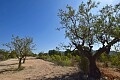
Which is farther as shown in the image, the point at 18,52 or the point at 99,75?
the point at 18,52

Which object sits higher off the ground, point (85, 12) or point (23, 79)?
point (85, 12)

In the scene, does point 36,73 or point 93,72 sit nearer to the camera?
point 93,72

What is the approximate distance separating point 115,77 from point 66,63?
1223 centimetres

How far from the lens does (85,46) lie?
19000 millimetres

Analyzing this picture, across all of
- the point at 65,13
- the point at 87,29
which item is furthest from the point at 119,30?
the point at 65,13

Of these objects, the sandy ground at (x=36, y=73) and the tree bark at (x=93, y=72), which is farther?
the sandy ground at (x=36, y=73)

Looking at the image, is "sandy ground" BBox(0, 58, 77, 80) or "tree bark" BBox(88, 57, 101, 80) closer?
"tree bark" BBox(88, 57, 101, 80)

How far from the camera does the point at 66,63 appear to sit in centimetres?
2967

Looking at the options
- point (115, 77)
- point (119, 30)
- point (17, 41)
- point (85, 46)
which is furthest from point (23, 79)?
point (17, 41)

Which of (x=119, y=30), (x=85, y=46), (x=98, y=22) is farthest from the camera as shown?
(x=85, y=46)

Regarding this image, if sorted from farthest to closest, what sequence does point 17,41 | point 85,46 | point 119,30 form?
point 17,41, point 85,46, point 119,30

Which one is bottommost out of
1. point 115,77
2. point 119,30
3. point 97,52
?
point 115,77

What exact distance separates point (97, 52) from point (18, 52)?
13632 millimetres

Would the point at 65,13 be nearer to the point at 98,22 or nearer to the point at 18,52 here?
the point at 98,22
